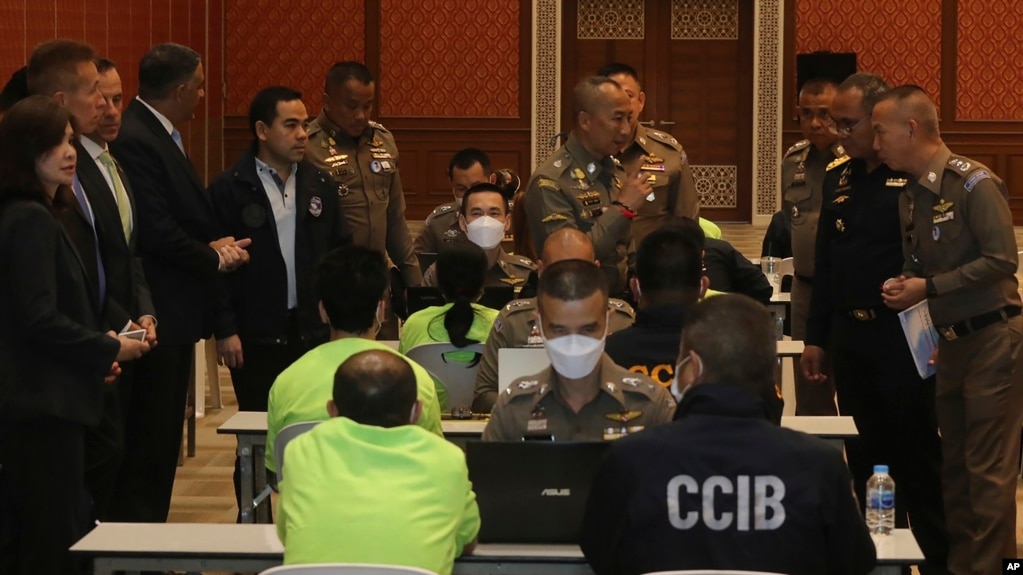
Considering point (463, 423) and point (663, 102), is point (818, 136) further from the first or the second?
point (663, 102)

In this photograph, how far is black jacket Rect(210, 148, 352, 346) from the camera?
17.2ft

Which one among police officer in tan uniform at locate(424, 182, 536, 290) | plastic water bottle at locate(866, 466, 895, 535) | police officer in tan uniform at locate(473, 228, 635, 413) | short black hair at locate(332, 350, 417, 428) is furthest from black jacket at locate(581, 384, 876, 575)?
police officer in tan uniform at locate(424, 182, 536, 290)

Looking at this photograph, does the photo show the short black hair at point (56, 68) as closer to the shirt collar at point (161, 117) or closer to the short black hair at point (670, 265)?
the shirt collar at point (161, 117)

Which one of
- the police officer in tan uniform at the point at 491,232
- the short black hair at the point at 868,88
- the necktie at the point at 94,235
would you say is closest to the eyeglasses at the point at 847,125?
the short black hair at the point at 868,88

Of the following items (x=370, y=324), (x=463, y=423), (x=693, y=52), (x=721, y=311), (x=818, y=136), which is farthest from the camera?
(x=693, y=52)

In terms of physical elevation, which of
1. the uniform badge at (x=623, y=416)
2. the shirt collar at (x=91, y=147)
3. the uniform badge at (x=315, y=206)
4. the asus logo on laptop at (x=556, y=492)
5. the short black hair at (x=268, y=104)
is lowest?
the asus logo on laptop at (x=556, y=492)

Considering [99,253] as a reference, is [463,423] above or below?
below

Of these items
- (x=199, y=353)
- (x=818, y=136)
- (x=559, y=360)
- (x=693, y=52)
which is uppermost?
(x=693, y=52)

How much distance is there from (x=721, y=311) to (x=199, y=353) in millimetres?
5387

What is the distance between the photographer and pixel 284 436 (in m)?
3.61

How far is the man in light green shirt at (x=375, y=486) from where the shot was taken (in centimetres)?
282

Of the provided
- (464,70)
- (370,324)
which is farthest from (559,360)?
(464,70)

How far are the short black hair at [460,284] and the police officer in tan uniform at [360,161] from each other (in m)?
1.46

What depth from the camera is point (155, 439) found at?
4.82 metres
